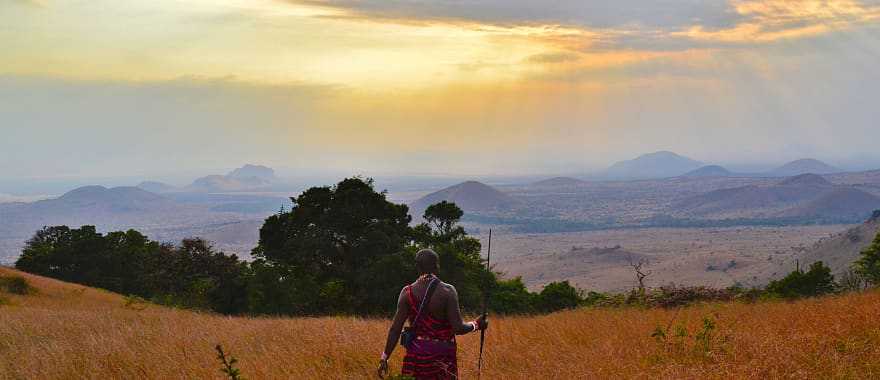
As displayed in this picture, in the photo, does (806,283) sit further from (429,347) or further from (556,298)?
(429,347)

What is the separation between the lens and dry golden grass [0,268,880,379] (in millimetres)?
8305

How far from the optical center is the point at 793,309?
44.8ft

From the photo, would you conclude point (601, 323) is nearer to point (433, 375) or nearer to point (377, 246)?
point (433, 375)

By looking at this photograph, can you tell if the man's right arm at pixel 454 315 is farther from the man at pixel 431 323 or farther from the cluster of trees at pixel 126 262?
the cluster of trees at pixel 126 262

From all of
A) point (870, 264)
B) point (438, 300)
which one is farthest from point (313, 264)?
point (438, 300)

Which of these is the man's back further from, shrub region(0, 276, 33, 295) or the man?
shrub region(0, 276, 33, 295)

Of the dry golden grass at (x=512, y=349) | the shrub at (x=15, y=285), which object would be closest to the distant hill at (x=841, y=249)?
the shrub at (x=15, y=285)

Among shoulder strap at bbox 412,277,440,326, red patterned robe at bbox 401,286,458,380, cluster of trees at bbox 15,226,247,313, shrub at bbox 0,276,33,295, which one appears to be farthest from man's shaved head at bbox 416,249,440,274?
cluster of trees at bbox 15,226,247,313

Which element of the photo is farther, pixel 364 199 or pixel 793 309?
pixel 364 199

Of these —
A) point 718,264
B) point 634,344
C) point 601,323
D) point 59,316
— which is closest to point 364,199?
point 59,316

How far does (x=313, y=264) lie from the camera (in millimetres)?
37500

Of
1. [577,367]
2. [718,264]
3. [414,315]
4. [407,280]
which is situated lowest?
[718,264]

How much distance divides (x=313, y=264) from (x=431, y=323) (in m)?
31.2

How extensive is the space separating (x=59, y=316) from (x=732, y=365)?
14349 millimetres
